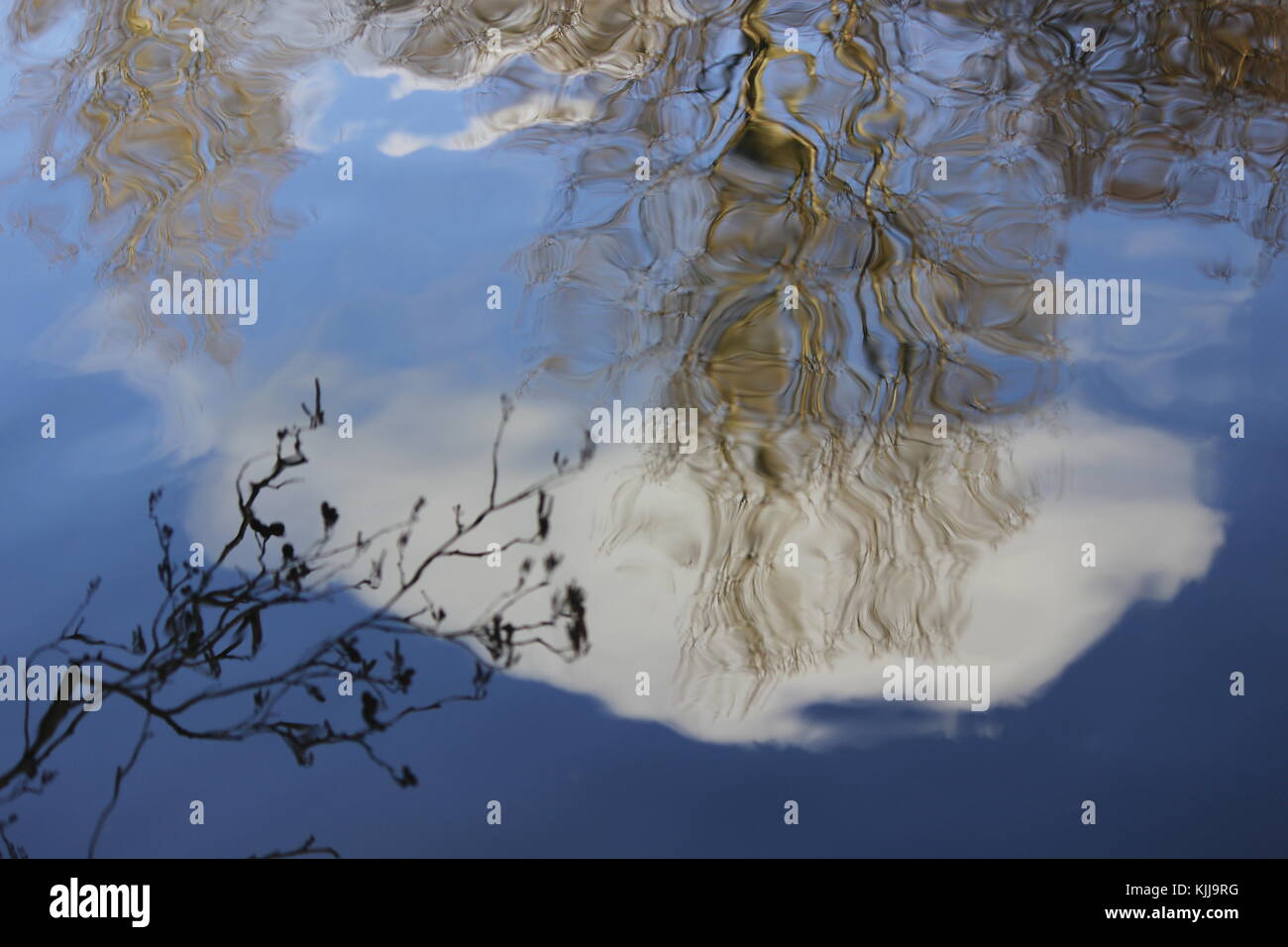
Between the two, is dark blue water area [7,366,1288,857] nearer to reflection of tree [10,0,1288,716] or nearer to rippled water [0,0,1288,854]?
rippled water [0,0,1288,854]

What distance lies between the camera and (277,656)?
1.95 m

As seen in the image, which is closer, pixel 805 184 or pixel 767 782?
pixel 767 782

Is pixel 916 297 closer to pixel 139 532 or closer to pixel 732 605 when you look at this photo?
pixel 732 605

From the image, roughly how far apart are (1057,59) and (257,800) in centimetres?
239

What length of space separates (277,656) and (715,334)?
1.09 metres

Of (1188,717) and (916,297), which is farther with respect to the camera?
(916,297)

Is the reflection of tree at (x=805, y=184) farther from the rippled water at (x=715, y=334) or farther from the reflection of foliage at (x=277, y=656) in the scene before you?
the reflection of foliage at (x=277, y=656)

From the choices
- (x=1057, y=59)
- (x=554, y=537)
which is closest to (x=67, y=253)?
(x=554, y=537)


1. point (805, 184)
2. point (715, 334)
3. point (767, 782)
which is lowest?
point (767, 782)

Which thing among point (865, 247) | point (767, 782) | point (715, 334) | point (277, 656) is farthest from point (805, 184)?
point (277, 656)

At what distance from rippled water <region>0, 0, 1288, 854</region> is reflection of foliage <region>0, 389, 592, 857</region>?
1.7 inches

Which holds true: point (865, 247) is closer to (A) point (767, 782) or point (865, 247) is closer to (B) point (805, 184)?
(B) point (805, 184)

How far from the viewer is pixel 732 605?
1976 mm

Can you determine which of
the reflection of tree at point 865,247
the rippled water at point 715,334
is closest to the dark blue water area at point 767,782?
the rippled water at point 715,334
